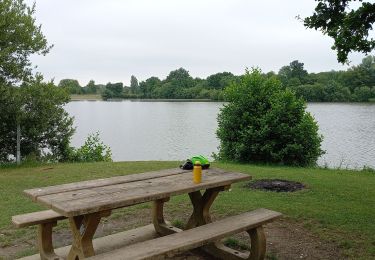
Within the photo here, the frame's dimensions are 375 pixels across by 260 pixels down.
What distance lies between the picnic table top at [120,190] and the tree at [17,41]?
8.19m

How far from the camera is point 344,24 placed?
5.55 metres

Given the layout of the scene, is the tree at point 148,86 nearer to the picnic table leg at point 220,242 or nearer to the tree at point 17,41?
the tree at point 17,41

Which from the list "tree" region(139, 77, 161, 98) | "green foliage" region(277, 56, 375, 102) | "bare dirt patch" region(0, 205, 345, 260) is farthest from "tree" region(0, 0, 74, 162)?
"tree" region(139, 77, 161, 98)

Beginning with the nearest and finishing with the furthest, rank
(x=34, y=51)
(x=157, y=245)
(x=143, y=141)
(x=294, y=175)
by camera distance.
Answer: (x=157, y=245) → (x=294, y=175) → (x=34, y=51) → (x=143, y=141)

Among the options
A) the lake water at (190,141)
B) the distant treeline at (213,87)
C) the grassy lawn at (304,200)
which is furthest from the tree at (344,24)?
the distant treeline at (213,87)

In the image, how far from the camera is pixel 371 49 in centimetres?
576

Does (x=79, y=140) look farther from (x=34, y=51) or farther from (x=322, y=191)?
(x=322, y=191)

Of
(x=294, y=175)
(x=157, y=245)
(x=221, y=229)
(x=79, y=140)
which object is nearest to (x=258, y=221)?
(x=221, y=229)

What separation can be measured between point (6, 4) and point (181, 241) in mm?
10451

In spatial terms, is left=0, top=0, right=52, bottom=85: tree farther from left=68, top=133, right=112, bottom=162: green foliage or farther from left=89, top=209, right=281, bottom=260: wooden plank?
left=89, top=209, right=281, bottom=260: wooden plank

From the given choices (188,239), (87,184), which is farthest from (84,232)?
(188,239)

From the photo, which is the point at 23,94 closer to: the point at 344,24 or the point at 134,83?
the point at 344,24

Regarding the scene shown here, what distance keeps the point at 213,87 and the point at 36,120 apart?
58404 mm

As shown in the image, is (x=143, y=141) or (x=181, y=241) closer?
(x=181, y=241)
